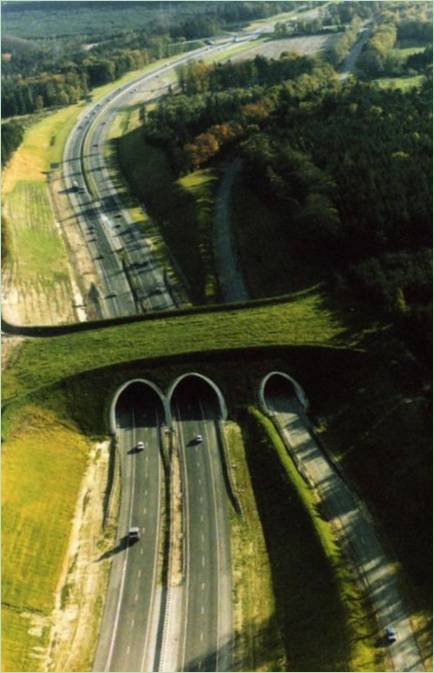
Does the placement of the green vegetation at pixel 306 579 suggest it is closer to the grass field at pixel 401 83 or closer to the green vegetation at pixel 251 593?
the green vegetation at pixel 251 593

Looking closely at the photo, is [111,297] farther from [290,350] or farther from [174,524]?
[174,524]

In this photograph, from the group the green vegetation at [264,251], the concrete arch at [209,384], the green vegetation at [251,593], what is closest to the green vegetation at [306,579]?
the green vegetation at [251,593]

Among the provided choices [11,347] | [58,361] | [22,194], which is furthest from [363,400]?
[22,194]

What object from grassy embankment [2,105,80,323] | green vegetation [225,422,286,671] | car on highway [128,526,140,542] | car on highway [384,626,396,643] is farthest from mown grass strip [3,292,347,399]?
car on highway [384,626,396,643]

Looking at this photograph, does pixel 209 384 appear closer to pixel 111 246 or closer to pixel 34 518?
pixel 34 518

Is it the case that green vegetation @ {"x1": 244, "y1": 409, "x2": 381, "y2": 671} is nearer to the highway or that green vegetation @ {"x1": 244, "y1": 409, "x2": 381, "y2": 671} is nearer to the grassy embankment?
the highway
